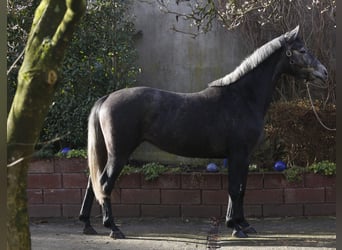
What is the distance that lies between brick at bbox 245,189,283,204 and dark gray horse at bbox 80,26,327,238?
2.73 feet

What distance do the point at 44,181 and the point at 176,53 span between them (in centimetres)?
298

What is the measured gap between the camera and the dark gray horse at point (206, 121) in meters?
6.16

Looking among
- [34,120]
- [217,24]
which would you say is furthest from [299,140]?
[34,120]

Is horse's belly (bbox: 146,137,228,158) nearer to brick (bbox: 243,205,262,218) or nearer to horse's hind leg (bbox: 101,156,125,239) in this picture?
horse's hind leg (bbox: 101,156,125,239)

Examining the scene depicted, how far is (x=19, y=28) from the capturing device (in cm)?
768

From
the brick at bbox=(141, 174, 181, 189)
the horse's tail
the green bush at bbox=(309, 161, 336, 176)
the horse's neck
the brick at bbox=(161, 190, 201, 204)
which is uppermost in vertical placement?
the horse's neck

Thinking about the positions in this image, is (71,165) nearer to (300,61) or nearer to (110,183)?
(110,183)

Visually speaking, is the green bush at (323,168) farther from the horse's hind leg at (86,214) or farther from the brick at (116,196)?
the horse's hind leg at (86,214)

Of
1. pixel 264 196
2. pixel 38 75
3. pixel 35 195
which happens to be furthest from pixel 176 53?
pixel 38 75

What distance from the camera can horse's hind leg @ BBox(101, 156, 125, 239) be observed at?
6.14 metres

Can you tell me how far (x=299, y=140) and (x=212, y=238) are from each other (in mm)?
1951

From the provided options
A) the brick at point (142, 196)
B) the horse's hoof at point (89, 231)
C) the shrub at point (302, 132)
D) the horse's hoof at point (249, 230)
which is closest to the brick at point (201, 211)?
the brick at point (142, 196)

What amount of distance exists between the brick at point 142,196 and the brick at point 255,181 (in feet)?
3.77

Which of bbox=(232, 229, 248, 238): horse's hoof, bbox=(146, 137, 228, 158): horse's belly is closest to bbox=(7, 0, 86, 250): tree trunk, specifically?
bbox=(146, 137, 228, 158): horse's belly
